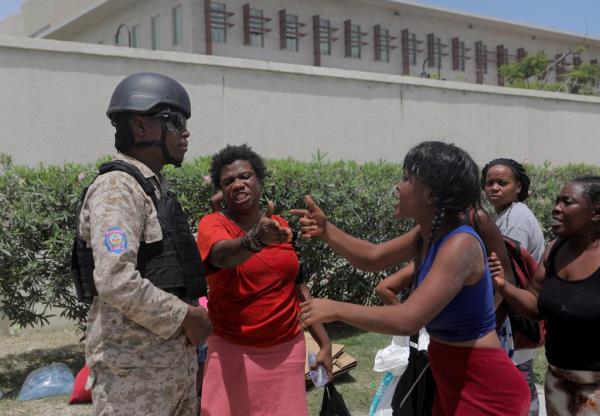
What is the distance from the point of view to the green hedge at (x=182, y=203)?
5.41 m

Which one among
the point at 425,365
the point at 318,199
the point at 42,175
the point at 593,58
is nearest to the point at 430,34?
the point at 593,58

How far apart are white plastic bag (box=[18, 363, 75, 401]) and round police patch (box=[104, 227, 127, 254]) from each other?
365 centimetres

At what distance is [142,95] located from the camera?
99.7 inches

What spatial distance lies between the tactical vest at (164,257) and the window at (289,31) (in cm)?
1859

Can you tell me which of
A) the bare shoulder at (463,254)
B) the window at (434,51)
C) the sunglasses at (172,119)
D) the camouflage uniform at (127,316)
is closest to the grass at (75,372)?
the camouflage uniform at (127,316)

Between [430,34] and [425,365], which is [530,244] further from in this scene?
[430,34]

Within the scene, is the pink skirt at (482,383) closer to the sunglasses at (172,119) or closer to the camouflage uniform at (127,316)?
the camouflage uniform at (127,316)

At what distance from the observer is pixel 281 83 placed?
9.65 metres

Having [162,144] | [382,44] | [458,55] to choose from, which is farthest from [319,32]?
[162,144]

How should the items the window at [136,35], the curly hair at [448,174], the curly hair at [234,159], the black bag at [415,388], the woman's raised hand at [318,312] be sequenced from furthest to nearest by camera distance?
1. the window at [136,35]
2. the curly hair at [234,159]
3. the black bag at [415,388]
4. the curly hair at [448,174]
5. the woman's raised hand at [318,312]

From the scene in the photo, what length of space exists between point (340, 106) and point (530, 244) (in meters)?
6.40

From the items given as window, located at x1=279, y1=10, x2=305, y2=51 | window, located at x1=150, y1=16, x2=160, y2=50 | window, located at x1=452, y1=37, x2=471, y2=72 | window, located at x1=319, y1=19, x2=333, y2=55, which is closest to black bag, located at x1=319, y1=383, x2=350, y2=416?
window, located at x1=150, y1=16, x2=160, y2=50

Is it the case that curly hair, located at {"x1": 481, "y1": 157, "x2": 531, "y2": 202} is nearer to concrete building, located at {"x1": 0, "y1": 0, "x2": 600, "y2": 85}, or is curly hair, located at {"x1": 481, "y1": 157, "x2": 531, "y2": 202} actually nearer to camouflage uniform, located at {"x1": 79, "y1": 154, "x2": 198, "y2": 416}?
camouflage uniform, located at {"x1": 79, "y1": 154, "x2": 198, "y2": 416}

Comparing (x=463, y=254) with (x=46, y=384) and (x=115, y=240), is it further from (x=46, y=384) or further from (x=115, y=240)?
(x=46, y=384)
